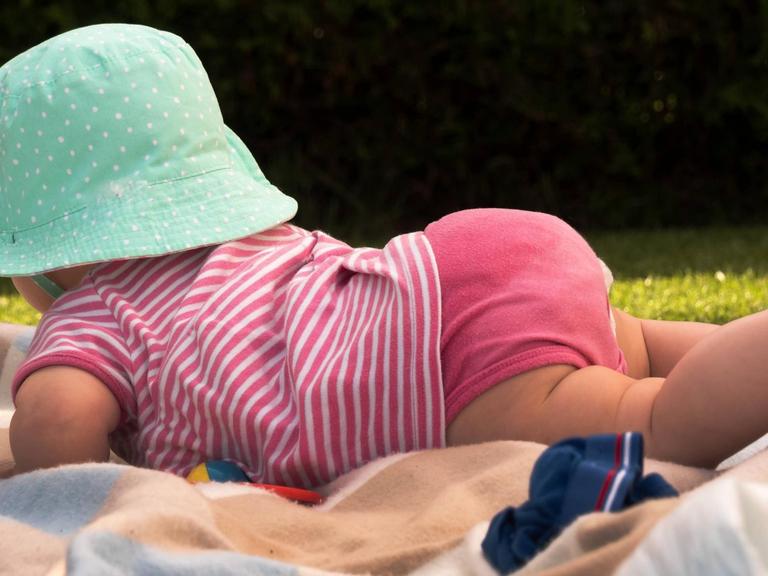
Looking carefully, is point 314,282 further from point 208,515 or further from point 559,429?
point 208,515

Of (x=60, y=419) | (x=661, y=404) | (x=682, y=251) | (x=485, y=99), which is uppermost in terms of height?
(x=661, y=404)

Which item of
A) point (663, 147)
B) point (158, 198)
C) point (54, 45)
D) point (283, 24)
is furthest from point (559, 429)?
point (663, 147)

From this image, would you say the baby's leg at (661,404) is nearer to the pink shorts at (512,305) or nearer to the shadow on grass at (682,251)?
the pink shorts at (512,305)

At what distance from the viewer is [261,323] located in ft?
5.44

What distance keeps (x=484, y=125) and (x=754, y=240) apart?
4.68ft

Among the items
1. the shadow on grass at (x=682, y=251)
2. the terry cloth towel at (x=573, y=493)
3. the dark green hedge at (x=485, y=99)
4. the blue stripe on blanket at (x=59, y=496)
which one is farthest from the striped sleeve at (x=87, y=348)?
the dark green hedge at (x=485, y=99)

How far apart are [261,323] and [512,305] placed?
36cm

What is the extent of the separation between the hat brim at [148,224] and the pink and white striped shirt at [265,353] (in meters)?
0.05

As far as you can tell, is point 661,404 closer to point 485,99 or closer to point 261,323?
point 261,323

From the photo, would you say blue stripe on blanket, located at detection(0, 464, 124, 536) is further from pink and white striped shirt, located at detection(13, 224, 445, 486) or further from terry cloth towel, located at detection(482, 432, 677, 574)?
terry cloth towel, located at detection(482, 432, 677, 574)

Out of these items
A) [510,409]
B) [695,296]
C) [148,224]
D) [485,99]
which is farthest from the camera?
[485,99]

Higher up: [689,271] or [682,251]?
[689,271]

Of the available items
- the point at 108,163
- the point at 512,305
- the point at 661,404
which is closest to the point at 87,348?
the point at 108,163

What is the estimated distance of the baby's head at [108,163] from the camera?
1.84 meters
